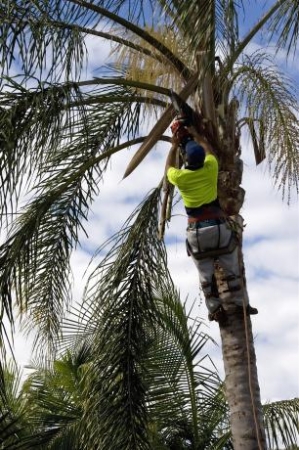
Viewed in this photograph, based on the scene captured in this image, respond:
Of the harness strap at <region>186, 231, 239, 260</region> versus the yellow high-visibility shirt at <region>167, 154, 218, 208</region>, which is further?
the harness strap at <region>186, 231, 239, 260</region>

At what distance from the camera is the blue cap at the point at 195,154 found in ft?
22.7

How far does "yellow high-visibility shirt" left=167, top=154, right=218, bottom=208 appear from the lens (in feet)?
22.8

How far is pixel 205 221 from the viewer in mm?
7027

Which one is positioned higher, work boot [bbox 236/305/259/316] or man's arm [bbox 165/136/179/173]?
man's arm [bbox 165/136/179/173]

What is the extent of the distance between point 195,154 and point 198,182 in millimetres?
228

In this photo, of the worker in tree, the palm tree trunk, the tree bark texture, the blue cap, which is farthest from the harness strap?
the blue cap

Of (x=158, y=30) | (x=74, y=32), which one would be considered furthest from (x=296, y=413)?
(x=74, y=32)

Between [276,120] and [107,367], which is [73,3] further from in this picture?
[107,367]

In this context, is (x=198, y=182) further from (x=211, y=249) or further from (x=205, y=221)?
(x=211, y=249)

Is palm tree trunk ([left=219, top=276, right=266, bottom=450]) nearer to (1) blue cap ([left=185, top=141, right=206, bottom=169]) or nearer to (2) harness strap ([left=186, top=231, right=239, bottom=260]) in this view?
(2) harness strap ([left=186, top=231, right=239, bottom=260])

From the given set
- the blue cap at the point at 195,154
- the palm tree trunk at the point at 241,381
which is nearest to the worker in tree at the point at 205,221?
the blue cap at the point at 195,154

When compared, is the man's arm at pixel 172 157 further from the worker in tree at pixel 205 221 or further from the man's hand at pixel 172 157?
the worker in tree at pixel 205 221

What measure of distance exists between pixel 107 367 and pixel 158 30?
307 centimetres

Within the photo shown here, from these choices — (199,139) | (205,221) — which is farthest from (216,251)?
(199,139)
